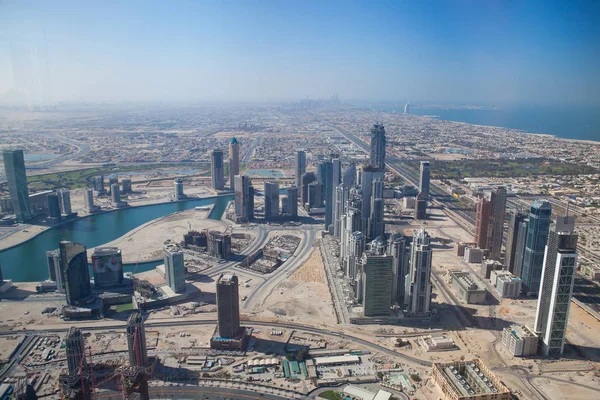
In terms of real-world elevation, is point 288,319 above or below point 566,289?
below

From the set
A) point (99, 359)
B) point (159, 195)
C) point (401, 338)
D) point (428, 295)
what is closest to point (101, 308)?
point (99, 359)

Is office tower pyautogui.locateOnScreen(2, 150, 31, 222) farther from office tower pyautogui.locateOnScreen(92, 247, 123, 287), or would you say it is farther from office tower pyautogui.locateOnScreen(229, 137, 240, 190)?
office tower pyautogui.locateOnScreen(229, 137, 240, 190)

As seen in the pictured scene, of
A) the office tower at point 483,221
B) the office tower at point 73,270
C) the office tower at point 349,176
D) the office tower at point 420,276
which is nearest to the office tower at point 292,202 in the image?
the office tower at point 349,176

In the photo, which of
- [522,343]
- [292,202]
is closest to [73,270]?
[292,202]

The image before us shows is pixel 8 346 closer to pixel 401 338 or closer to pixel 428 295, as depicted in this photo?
pixel 401 338

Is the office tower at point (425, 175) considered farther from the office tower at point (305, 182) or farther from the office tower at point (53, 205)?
the office tower at point (53, 205)

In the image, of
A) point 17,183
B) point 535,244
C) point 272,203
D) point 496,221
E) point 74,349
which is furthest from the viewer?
point 272,203

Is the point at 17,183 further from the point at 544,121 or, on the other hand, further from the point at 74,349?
the point at 544,121
